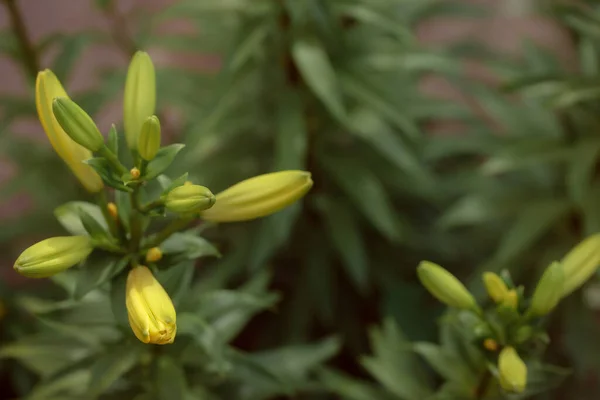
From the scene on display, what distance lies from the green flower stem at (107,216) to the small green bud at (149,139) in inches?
2.1

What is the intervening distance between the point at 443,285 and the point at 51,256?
0.28 metres

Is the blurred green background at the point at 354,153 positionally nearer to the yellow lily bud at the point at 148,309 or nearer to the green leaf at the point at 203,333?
the green leaf at the point at 203,333

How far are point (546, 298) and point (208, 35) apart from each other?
2.04 ft

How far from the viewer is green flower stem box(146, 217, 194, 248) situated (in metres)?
0.47

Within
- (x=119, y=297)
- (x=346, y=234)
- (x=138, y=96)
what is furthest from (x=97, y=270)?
(x=346, y=234)

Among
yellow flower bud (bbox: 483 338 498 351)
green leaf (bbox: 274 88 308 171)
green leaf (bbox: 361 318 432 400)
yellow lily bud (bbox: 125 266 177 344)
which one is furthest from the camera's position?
green leaf (bbox: 274 88 308 171)

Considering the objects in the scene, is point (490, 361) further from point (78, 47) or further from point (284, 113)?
point (78, 47)

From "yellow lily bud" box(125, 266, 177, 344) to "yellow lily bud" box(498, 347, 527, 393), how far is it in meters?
0.24

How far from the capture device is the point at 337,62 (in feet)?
2.70

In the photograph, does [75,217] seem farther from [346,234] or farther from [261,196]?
[346,234]

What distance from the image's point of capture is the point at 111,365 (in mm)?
567

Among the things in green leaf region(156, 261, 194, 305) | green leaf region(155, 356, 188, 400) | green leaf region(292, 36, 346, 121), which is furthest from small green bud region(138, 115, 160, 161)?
green leaf region(292, 36, 346, 121)

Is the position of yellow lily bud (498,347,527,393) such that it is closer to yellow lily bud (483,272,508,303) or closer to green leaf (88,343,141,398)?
yellow lily bud (483,272,508,303)

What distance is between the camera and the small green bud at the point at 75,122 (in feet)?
1.37
